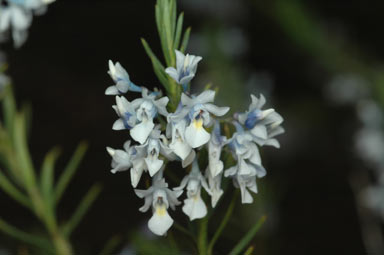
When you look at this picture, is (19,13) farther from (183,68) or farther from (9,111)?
(183,68)

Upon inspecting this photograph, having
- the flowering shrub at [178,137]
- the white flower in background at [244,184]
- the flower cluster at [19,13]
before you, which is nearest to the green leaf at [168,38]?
the flowering shrub at [178,137]

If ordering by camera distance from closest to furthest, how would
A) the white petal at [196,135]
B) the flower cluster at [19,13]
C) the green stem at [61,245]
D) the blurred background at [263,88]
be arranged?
the white petal at [196,135] → the flower cluster at [19,13] → the green stem at [61,245] → the blurred background at [263,88]

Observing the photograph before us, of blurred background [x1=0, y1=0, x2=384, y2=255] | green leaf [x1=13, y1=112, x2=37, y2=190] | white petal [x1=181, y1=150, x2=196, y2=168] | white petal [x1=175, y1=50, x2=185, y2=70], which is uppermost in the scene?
white petal [x1=175, y1=50, x2=185, y2=70]

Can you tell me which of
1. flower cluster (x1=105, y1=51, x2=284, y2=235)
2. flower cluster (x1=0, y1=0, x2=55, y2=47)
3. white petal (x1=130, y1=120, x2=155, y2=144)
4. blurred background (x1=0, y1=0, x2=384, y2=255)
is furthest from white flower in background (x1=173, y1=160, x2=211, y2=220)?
blurred background (x1=0, y1=0, x2=384, y2=255)

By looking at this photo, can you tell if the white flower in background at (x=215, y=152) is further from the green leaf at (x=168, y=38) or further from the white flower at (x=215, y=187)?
the green leaf at (x=168, y=38)

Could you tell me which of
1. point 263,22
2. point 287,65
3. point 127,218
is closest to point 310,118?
point 287,65

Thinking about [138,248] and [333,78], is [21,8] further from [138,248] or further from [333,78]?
[333,78]

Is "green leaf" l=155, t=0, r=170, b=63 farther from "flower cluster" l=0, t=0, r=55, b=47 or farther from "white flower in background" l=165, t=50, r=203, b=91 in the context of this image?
"flower cluster" l=0, t=0, r=55, b=47
